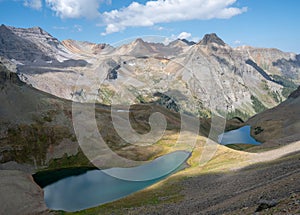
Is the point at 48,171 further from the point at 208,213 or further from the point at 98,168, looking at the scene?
the point at 208,213

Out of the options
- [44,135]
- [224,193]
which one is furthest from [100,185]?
[44,135]

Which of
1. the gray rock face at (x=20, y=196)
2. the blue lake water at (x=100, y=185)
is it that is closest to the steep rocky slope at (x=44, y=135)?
the blue lake water at (x=100, y=185)

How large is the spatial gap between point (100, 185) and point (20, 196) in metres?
22.1

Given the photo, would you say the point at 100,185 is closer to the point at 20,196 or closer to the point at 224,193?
the point at 20,196

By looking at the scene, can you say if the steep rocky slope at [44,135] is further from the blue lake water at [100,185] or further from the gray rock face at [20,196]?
the gray rock face at [20,196]

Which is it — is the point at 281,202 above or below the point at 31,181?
above

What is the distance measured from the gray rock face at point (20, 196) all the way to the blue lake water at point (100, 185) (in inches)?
107

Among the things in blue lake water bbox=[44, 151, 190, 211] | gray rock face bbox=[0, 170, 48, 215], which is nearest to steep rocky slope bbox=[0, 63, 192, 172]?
blue lake water bbox=[44, 151, 190, 211]

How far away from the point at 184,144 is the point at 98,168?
3932 cm

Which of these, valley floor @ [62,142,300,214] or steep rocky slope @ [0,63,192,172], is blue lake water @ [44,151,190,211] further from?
steep rocky slope @ [0,63,192,172]

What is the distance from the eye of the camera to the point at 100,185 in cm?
8950

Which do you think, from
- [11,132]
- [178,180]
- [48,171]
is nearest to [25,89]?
[11,132]

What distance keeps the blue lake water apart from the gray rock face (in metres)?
2.71

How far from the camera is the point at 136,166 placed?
359 feet
